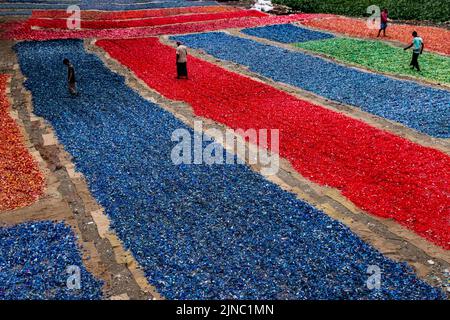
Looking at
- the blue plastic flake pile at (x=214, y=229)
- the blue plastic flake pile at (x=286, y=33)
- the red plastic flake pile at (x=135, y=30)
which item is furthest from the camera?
the red plastic flake pile at (x=135, y=30)

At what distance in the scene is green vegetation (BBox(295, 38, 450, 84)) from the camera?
989 inches

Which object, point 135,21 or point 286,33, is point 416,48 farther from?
point 135,21

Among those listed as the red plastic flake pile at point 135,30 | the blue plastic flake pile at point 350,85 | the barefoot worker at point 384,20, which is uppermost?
the barefoot worker at point 384,20

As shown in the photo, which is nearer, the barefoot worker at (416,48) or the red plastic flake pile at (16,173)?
the red plastic flake pile at (16,173)

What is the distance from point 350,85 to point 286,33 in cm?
1506

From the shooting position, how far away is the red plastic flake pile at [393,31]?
106 ft

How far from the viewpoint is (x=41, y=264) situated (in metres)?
10.2

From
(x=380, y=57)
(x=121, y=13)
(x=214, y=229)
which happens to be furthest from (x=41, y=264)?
(x=121, y=13)

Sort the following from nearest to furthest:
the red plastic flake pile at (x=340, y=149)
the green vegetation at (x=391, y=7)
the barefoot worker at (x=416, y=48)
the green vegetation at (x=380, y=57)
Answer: the red plastic flake pile at (x=340, y=149)
the barefoot worker at (x=416, y=48)
the green vegetation at (x=380, y=57)
the green vegetation at (x=391, y=7)

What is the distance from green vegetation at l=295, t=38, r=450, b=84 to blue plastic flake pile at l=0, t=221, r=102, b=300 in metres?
20.5

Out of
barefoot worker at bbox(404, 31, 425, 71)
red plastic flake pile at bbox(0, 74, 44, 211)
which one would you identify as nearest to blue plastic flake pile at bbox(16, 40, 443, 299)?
red plastic flake pile at bbox(0, 74, 44, 211)

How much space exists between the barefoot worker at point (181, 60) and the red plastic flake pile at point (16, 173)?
921 centimetres

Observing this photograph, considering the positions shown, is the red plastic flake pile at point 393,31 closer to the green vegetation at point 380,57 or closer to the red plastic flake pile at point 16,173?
the green vegetation at point 380,57

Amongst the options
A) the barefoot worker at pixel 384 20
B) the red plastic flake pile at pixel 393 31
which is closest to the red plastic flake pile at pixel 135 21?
the red plastic flake pile at pixel 393 31
